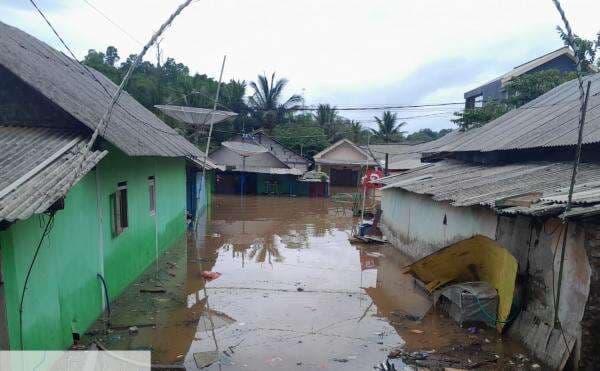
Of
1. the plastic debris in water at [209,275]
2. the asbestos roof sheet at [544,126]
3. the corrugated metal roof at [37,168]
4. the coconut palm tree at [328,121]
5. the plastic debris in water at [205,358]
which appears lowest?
the plastic debris in water at [205,358]

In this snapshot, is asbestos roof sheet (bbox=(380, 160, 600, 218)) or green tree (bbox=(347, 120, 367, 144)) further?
green tree (bbox=(347, 120, 367, 144))

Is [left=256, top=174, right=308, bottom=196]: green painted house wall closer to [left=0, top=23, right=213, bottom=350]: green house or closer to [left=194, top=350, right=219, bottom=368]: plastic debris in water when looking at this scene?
[left=0, top=23, right=213, bottom=350]: green house

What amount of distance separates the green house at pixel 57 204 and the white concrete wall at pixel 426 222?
7448 mm

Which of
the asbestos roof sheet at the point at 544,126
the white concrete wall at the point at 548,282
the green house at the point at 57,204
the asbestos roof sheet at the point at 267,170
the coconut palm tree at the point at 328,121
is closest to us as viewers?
the green house at the point at 57,204

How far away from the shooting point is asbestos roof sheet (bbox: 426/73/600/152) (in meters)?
9.50

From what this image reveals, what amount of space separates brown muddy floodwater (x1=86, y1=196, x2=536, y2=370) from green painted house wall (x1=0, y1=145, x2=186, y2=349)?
1.86 feet

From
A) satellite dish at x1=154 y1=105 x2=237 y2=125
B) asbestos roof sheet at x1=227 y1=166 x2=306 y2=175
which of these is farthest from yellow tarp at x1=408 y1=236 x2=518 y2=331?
asbestos roof sheet at x1=227 y1=166 x2=306 y2=175

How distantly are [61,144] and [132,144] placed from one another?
141 centimetres

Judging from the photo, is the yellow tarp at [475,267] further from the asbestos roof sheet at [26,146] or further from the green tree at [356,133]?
the green tree at [356,133]

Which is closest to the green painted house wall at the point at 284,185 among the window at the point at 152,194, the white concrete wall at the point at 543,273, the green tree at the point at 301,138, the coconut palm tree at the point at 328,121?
the green tree at the point at 301,138

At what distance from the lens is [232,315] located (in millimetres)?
8164

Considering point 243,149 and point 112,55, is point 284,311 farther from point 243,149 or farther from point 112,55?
point 112,55

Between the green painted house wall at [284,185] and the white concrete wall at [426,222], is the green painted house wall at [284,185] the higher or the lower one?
the higher one

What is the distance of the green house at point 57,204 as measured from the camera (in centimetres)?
476
